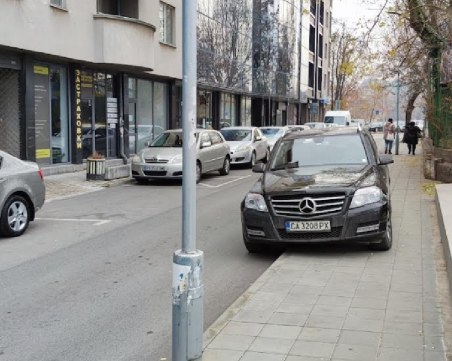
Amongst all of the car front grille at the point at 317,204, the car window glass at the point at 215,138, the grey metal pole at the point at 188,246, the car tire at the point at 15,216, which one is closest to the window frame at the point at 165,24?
the car window glass at the point at 215,138

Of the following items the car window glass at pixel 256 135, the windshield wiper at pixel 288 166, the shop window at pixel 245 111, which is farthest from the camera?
the shop window at pixel 245 111

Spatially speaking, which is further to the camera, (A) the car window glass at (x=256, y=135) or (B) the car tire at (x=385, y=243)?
(A) the car window glass at (x=256, y=135)

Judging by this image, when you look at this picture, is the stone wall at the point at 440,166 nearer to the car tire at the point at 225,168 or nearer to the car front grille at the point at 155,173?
the car tire at the point at 225,168

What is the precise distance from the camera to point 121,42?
19625mm

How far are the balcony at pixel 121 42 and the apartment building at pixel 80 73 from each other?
32 mm

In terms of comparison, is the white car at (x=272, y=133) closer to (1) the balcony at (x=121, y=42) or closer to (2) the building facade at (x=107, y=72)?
(2) the building facade at (x=107, y=72)

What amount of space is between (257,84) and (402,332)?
1362 inches

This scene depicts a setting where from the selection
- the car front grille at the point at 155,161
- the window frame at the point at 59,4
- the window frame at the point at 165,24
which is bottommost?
the car front grille at the point at 155,161

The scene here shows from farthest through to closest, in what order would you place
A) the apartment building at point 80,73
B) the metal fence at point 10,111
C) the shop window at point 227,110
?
the shop window at point 227,110 → the metal fence at point 10,111 → the apartment building at point 80,73

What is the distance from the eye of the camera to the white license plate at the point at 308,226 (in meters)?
7.12

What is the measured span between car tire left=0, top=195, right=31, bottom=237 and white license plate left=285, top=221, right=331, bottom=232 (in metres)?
4.26

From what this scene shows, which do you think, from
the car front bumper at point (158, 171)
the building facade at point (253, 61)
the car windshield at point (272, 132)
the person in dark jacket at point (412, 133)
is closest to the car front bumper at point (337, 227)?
the car front bumper at point (158, 171)

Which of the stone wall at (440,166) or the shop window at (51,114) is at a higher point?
the shop window at (51,114)

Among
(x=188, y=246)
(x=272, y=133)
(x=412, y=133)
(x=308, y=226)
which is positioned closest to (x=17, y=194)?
(x=308, y=226)
